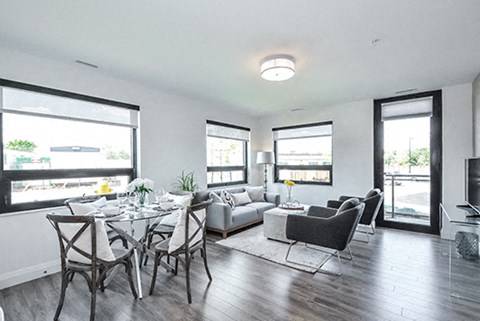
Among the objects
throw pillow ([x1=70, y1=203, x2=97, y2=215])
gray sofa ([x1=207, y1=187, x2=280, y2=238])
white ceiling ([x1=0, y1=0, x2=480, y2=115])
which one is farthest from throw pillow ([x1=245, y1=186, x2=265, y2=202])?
throw pillow ([x1=70, y1=203, x2=97, y2=215])

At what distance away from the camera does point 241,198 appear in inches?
200

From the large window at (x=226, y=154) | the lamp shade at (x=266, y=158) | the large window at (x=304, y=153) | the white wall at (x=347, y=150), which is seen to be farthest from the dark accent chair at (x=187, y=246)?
the large window at (x=304, y=153)

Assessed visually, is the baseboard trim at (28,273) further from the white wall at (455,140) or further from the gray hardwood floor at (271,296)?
the white wall at (455,140)

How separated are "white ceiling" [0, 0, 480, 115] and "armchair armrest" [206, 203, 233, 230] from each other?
2.18 m

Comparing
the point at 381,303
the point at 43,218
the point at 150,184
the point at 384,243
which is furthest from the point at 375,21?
the point at 43,218

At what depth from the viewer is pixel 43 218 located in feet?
9.41

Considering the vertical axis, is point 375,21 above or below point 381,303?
above

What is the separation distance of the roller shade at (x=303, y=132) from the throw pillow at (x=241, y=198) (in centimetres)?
197

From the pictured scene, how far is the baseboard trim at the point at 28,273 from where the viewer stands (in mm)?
2533

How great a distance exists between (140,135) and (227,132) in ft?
7.59

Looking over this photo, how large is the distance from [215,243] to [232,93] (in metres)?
2.76

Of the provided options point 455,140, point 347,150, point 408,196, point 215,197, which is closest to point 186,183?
point 215,197

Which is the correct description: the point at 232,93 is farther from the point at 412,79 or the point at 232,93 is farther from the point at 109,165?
the point at 412,79

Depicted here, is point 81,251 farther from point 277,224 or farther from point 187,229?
point 277,224
